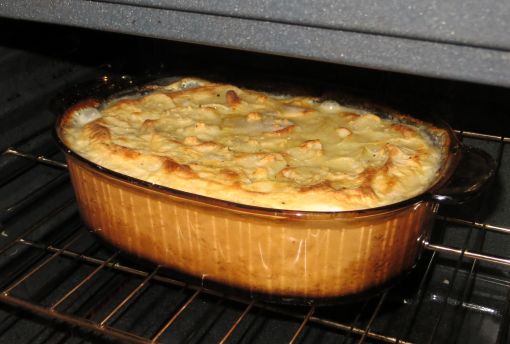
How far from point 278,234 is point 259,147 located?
0.29 meters

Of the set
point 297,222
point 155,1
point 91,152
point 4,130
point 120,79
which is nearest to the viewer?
point 155,1

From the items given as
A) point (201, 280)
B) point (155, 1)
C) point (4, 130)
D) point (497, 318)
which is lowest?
point (497, 318)

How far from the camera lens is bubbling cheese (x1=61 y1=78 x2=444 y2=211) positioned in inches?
40.4

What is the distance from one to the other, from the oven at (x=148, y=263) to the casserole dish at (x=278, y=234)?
0.15 feet

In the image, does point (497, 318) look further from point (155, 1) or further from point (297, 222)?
point (155, 1)

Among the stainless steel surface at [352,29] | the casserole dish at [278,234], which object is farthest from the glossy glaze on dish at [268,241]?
the stainless steel surface at [352,29]

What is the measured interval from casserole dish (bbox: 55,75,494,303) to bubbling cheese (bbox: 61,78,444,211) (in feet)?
0.19

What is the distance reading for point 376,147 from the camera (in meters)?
1.17

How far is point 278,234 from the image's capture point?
0.92 meters

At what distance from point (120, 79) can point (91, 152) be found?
0.28 m

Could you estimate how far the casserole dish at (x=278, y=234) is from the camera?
0.92 metres

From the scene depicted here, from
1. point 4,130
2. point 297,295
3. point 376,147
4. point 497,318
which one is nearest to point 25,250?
point 4,130

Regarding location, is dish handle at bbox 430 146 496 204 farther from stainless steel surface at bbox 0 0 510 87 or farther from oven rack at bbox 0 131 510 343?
stainless steel surface at bbox 0 0 510 87

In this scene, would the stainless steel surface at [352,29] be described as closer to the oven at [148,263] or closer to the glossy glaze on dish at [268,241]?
the oven at [148,263]
